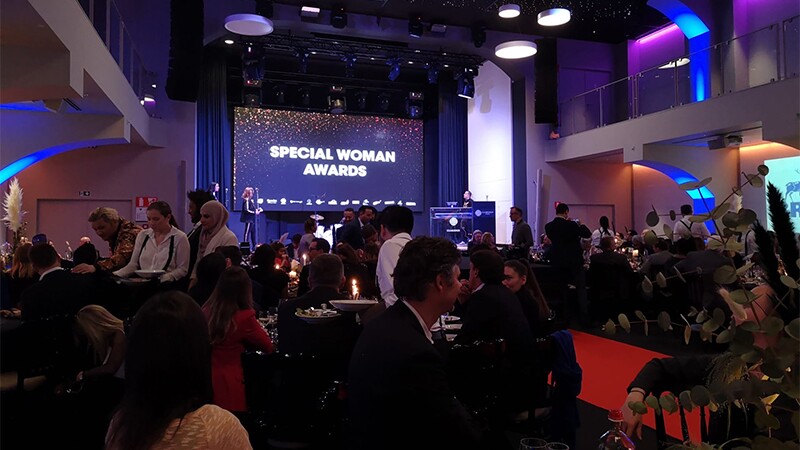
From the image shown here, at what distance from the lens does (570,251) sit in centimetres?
786

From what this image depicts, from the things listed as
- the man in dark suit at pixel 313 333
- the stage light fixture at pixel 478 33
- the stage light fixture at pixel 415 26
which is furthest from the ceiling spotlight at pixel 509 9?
the man in dark suit at pixel 313 333

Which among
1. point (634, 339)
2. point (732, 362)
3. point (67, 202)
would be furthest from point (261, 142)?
point (732, 362)

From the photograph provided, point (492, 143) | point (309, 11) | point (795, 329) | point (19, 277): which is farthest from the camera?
point (492, 143)

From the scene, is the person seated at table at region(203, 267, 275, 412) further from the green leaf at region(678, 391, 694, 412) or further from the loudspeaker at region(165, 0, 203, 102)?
the loudspeaker at region(165, 0, 203, 102)

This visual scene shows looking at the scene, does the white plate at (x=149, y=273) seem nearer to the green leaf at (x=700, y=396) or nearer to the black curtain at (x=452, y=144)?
the green leaf at (x=700, y=396)

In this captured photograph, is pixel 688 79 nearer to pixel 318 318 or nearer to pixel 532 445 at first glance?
pixel 318 318

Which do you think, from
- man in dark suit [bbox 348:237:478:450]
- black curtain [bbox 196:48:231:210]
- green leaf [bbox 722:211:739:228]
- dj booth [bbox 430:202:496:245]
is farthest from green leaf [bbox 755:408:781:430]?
black curtain [bbox 196:48:231:210]

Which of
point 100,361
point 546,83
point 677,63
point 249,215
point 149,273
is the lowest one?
point 100,361

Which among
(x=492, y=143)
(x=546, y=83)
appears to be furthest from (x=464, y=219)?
(x=546, y=83)

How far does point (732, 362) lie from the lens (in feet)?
2.54

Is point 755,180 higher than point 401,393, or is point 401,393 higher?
point 755,180

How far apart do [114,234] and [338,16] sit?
7863 mm

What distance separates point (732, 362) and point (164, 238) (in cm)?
416

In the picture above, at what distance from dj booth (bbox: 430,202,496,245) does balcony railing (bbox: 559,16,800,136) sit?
2.52 metres
